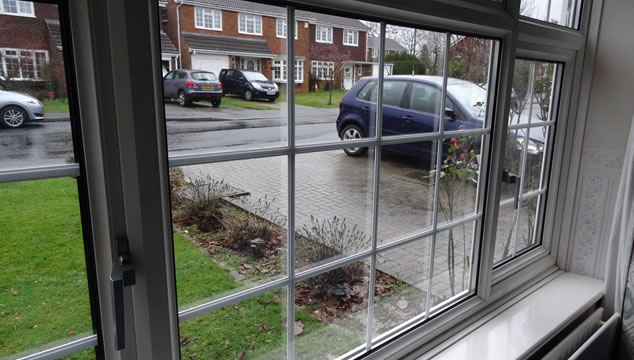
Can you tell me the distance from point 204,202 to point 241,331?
1.17ft

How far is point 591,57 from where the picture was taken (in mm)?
2006

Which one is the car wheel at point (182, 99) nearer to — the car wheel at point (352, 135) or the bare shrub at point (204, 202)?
the bare shrub at point (204, 202)

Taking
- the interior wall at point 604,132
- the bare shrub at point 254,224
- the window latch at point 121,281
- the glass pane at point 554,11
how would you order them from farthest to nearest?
the interior wall at point 604,132, the glass pane at point 554,11, the bare shrub at point 254,224, the window latch at point 121,281

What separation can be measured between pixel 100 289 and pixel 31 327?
0.42ft

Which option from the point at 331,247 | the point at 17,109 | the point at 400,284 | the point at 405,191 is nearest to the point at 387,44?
the point at 405,191

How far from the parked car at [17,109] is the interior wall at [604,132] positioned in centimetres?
224

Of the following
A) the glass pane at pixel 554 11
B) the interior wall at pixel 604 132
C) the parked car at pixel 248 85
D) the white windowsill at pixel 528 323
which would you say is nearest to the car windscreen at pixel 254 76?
the parked car at pixel 248 85

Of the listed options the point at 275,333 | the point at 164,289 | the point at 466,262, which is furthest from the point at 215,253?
the point at 466,262

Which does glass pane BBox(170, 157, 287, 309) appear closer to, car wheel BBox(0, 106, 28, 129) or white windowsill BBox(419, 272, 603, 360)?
car wheel BBox(0, 106, 28, 129)

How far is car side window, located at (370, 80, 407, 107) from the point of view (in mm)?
1227

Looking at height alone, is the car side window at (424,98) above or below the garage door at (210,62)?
below

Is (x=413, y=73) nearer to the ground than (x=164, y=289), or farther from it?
farther from it

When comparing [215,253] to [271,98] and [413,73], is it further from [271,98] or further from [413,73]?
[413,73]

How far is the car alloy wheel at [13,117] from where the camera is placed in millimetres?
706
